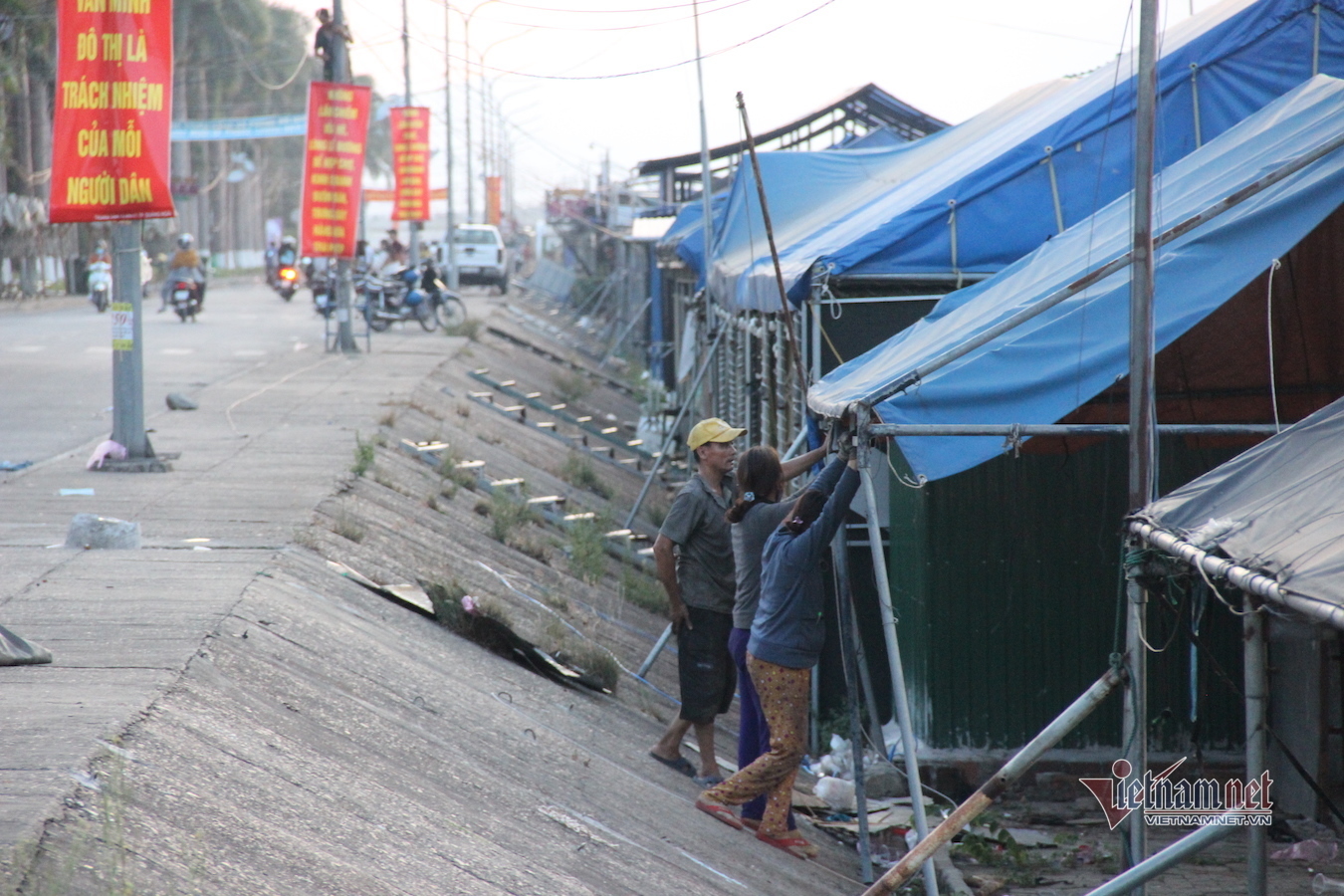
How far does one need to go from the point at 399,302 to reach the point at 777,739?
2137 cm

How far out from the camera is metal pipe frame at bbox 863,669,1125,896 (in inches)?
181

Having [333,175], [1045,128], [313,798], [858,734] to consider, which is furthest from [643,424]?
[313,798]

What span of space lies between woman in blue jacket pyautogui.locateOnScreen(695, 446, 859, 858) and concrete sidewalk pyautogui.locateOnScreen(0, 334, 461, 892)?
7.56ft

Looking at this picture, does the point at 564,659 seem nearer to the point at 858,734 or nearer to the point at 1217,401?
the point at 858,734

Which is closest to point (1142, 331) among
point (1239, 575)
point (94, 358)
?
point (1239, 575)

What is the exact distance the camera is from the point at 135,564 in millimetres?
6934

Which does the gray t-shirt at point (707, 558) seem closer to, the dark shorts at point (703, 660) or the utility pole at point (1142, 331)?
the dark shorts at point (703, 660)

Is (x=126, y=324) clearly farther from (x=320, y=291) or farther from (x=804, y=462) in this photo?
(x=320, y=291)

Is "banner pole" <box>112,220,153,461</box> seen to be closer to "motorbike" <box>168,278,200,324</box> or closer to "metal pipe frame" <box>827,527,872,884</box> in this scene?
"metal pipe frame" <box>827,527,872,884</box>

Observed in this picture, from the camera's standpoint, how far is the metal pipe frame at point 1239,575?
336 centimetres

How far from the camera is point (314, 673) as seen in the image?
18.4 ft

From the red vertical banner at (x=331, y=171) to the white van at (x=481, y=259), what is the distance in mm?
24893

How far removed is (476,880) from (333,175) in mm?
16445

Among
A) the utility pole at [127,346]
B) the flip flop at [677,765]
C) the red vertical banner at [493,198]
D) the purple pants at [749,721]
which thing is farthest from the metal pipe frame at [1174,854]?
the red vertical banner at [493,198]
